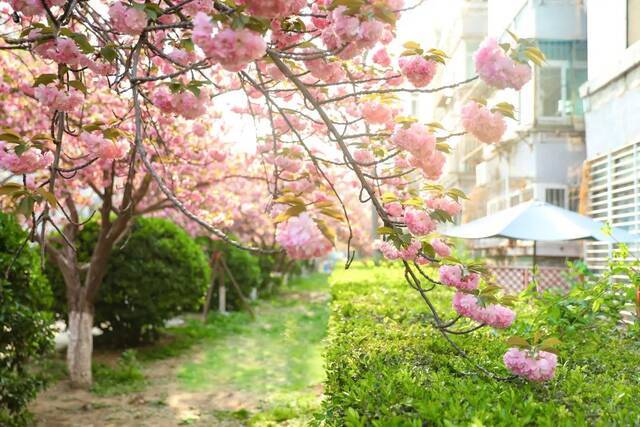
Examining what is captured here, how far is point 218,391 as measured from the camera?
8562mm

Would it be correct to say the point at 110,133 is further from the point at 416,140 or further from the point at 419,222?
the point at 419,222

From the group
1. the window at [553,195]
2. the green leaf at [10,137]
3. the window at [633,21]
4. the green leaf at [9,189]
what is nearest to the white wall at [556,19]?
the window at [553,195]

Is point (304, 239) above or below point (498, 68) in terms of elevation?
below

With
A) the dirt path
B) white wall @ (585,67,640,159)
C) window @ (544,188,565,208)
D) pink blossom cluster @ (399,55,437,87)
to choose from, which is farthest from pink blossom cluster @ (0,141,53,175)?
window @ (544,188,565,208)

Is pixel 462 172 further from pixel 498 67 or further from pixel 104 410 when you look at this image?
pixel 498 67

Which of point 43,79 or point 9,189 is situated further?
point 43,79

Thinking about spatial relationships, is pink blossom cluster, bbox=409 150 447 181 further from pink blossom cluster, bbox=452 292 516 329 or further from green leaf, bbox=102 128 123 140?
green leaf, bbox=102 128 123 140

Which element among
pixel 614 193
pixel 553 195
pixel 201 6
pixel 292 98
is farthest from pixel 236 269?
pixel 201 6

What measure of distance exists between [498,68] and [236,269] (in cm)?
1540

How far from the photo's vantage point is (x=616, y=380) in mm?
3104

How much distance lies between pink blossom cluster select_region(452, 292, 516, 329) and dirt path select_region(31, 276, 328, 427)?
159 inches

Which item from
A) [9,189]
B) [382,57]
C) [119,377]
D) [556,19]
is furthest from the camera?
[556,19]

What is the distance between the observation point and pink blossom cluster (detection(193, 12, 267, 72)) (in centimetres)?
228

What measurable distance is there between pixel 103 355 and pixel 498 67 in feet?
30.5
